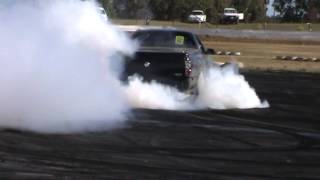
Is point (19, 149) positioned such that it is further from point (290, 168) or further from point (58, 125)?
point (290, 168)

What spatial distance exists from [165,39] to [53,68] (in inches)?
202

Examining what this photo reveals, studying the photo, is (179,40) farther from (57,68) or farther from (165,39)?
(57,68)

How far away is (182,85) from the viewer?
50.8 ft

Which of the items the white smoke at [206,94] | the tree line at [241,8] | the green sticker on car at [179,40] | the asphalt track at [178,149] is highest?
the green sticker on car at [179,40]

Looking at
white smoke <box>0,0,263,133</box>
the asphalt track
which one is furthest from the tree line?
white smoke <box>0,0,263,133</box>

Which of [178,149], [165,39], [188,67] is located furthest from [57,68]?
[165,39]

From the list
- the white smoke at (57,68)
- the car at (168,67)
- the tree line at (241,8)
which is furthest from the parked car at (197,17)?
the white smoke at (57,68)

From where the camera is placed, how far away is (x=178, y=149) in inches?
409

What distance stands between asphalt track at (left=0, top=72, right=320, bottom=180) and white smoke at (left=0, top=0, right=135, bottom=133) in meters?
0.49

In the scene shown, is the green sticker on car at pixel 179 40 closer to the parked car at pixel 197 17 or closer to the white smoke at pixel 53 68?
the white smoke at pixel 53 68

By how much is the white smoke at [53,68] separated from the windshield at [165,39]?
12.2ft

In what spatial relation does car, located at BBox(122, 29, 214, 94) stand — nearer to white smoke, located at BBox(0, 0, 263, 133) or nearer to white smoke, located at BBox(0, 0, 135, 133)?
white smoke, located at BBox(0, 0, 263, 133)

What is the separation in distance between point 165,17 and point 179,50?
9001cm

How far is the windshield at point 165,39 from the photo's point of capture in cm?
1689
